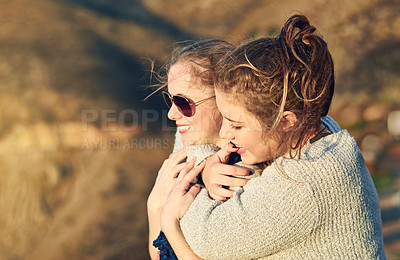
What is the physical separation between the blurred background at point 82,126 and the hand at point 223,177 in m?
0.97

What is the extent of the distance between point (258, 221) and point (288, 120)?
0.37 meters

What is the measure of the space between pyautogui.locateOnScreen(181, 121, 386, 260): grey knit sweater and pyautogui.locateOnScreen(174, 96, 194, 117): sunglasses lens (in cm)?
60

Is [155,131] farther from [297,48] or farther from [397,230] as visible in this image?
[397,230]

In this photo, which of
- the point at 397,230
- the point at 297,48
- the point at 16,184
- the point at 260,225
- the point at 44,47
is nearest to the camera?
the point at 260,225

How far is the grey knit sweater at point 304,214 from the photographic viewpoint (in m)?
1.16

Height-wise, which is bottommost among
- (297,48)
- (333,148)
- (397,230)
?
(397,230)

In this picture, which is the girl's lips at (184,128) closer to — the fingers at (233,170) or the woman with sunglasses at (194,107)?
the woman with sunglasses at (194,107)

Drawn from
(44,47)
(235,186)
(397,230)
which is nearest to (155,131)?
(44,47)

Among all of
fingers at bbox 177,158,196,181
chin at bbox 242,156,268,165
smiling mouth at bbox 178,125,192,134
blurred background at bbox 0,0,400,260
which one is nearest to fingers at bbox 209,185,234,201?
chin at bbox 242,156,268,165

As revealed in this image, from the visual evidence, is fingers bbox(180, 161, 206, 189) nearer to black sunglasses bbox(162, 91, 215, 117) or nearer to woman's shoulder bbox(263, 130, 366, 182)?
black sunglasses bbox(162, 91, 215, 117)

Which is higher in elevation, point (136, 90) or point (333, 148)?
point (136, 90)

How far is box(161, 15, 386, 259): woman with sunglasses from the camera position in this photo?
117 cm

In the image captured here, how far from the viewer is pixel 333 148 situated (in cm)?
123

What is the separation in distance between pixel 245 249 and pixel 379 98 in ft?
9.68
